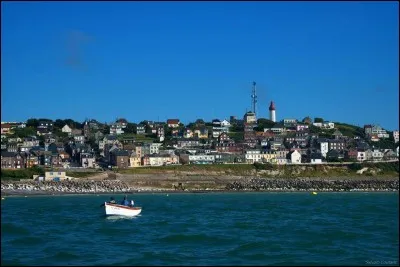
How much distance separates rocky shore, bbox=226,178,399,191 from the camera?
7519 cm

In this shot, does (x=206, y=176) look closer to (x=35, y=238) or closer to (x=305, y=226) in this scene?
(x=305, y=226)

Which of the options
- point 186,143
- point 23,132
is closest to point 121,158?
point 186,143

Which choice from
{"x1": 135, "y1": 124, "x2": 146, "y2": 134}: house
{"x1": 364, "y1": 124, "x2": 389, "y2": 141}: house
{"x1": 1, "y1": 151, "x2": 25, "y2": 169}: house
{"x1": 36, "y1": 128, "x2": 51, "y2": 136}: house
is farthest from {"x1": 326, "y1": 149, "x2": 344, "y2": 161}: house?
{"x1": 36, "y1": 128, "x2": 51, "y2": 136}: house

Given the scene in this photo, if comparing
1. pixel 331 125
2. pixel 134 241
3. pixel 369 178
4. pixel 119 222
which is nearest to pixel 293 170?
pixel 369 178

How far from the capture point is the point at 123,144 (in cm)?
10012

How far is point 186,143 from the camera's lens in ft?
345

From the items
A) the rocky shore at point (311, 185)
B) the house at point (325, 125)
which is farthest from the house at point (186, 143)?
the house at point (325, 125)

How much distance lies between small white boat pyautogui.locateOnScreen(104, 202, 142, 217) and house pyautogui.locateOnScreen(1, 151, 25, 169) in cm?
5025

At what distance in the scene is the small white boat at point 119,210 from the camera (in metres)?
34.2

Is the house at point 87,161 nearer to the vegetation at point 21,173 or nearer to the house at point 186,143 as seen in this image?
the vegetation at point 21,173

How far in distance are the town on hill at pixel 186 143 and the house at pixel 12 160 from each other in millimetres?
132

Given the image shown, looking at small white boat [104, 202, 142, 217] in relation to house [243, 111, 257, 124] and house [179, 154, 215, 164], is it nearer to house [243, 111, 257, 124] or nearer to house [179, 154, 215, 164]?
house [179, 154, 215, 164]

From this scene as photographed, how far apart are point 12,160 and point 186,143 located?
33082mm

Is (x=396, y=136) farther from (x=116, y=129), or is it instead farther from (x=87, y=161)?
(x=87, y=161)
